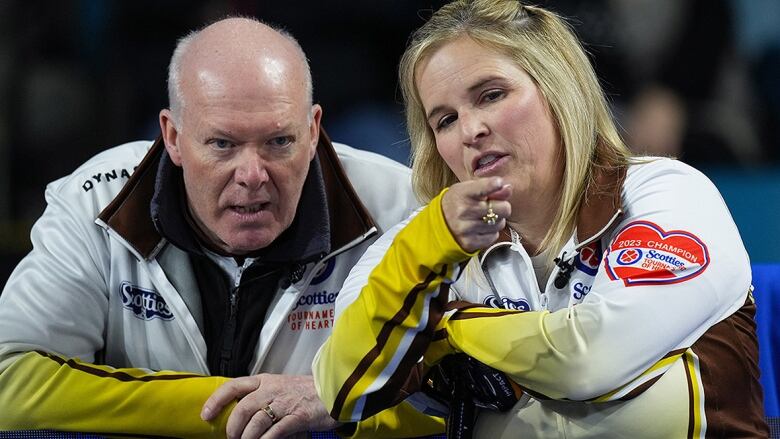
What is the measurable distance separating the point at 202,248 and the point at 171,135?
0.28 m

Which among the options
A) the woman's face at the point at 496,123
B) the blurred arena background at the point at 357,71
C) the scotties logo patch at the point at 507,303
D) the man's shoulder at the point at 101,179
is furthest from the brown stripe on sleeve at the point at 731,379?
the blurred arena background at the point at 357,71

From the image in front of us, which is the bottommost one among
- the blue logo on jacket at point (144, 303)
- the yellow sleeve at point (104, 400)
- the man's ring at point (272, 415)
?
Answer: the man's ring at point (272, 415)

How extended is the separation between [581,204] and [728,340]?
0.38 meters

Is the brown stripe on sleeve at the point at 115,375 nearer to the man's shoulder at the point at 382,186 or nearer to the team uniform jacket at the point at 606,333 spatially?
the team uniform jacket at the point at 606,333

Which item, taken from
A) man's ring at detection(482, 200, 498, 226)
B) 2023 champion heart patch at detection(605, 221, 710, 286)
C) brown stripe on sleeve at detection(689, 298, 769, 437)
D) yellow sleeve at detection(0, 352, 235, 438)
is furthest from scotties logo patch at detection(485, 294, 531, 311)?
yellow sleeve at detection(0, 352, 235, 438)

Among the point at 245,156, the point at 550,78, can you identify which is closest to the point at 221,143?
the point at 245,156

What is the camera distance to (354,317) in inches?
75.9

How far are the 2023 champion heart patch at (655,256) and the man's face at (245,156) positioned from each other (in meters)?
0.83

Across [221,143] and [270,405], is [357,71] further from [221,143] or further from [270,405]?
[270,405]

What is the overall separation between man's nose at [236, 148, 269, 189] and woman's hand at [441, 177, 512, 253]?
30.4 inches

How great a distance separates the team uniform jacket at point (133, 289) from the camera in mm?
2492

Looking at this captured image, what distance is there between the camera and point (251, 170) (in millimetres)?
2414

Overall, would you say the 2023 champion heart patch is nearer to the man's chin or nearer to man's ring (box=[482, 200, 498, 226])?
man's ring (box=[482, 200, 498, 226])

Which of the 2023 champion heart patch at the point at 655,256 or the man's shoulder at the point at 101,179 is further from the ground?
the man's shoulder at the point at 101,179
